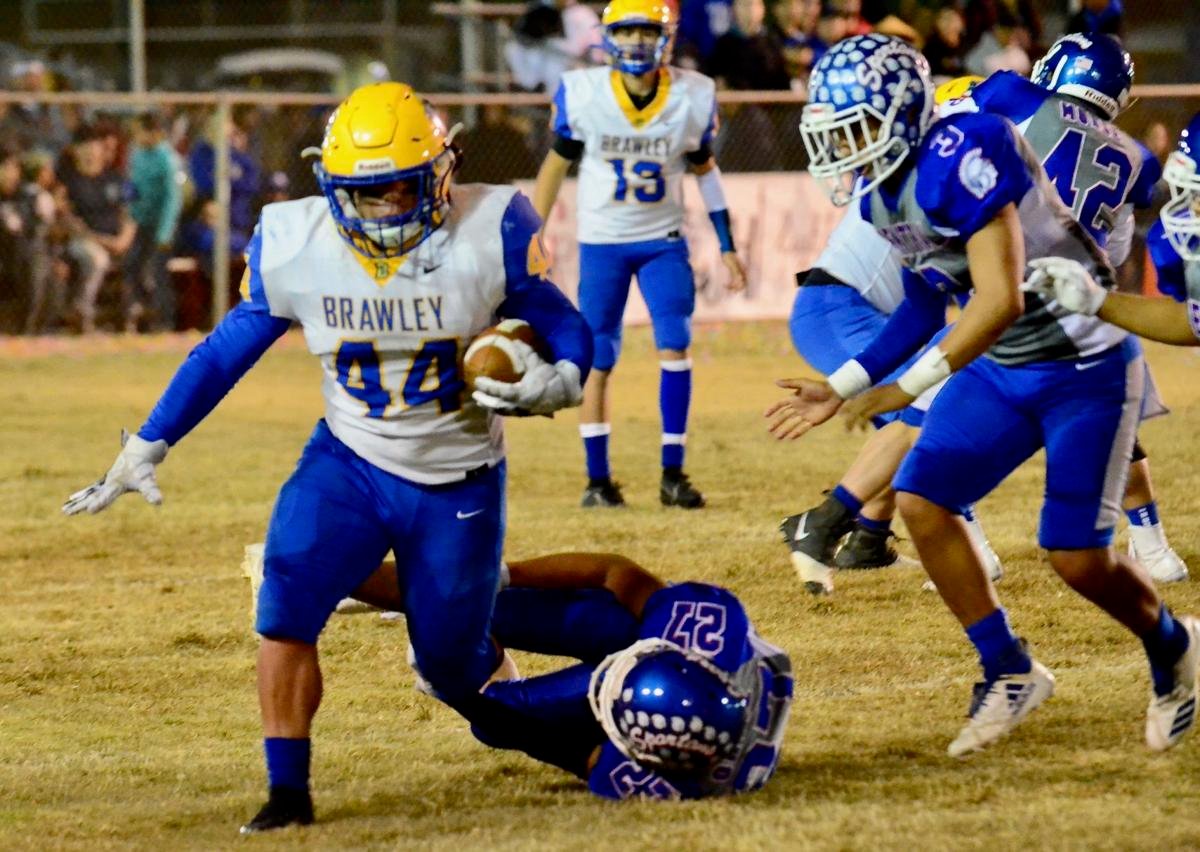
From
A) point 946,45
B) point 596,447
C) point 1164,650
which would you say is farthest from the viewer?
point 946,45

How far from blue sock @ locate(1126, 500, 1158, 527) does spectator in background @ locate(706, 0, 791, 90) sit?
10.3 m

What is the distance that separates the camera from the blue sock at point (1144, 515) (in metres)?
6.83

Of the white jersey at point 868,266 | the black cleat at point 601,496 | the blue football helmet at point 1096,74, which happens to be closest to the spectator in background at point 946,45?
the black cleat at point 601,496

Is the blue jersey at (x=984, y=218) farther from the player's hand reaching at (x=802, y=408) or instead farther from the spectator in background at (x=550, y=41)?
the spectator in background at (x=550, y=41)

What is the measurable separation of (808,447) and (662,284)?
1952 millimetres

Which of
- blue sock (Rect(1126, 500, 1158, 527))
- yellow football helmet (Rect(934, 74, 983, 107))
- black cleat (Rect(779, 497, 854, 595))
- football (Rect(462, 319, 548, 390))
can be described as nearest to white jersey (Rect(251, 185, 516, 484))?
football (Rect(462, 319, 548, 390))

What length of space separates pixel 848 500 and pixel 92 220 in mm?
10130

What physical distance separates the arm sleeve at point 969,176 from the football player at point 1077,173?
4.24 feet

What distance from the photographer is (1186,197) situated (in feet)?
14.9

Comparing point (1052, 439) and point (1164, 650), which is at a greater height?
point (1052, 439)

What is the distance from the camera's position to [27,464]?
1031cm

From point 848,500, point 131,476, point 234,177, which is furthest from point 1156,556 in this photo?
point 234,177

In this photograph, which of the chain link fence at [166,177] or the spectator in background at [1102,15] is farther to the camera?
the chain link fence at [166,177]

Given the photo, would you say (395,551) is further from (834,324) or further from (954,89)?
(954,89)
